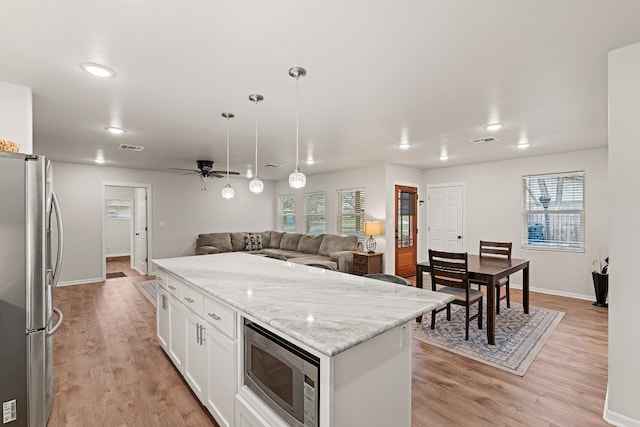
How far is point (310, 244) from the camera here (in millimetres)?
7156

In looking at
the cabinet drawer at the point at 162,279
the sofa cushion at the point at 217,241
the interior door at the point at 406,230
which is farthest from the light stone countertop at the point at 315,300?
the sofa cushion at the point at 217,241

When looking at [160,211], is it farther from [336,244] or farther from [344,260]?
[344,260]

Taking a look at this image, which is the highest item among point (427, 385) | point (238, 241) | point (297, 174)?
point (297, 174)

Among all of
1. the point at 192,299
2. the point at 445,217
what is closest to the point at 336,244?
the point at 445,217

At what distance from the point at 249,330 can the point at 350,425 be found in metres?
0.68

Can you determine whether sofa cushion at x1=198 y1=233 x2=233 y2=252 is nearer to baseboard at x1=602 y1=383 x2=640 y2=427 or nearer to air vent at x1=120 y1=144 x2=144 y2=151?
air vent at x1=120 y1=144 x2=144 y2=151

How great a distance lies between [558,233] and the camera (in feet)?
17.3

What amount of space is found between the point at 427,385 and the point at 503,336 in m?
1.48

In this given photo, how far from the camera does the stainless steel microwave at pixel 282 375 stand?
1.30 metres

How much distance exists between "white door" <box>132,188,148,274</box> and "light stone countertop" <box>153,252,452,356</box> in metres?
5.19

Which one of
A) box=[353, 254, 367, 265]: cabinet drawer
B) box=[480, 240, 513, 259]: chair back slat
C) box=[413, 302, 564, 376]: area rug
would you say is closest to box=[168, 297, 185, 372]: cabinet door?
box=[413, 302, 564, 376]: area rug

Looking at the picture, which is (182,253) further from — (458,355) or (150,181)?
(458,355)

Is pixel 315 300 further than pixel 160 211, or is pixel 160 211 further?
pixel 160 211

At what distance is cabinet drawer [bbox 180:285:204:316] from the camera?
220 cm
